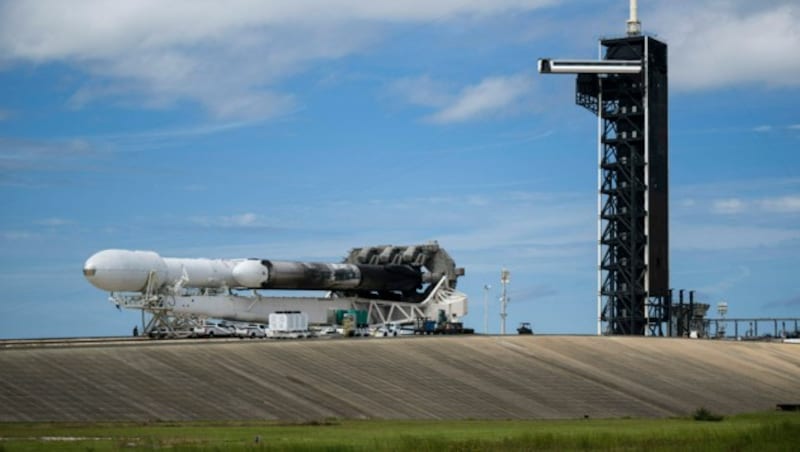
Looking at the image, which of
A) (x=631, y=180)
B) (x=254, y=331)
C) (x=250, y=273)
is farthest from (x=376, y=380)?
(x=631, y=180)

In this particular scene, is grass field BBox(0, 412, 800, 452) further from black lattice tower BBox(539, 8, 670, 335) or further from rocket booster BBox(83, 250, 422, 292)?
black lattice tower BBox(539, 8, 670, 335)

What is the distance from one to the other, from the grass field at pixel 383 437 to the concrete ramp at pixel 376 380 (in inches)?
162

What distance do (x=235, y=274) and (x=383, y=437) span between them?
54277 millimetres

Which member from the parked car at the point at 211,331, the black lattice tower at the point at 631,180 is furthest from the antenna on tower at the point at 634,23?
the parked car at the point at 211,331

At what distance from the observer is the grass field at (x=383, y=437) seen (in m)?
46.6

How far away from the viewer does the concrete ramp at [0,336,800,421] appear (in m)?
62.5

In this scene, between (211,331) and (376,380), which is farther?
(211,331)

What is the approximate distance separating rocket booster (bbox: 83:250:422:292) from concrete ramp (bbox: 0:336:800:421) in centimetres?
1531

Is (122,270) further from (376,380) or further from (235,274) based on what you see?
(376,380)

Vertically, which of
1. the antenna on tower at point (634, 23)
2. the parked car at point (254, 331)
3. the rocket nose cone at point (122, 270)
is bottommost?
the parked car at point (254, 331)

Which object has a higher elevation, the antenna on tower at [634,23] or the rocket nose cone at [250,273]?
the antenna on tower at [634,23]

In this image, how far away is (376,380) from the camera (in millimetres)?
76062

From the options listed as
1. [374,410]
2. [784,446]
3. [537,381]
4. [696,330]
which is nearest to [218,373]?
[374,410]

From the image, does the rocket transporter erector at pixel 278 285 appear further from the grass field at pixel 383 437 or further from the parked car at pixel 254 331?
the grass field at pixel 383 437
